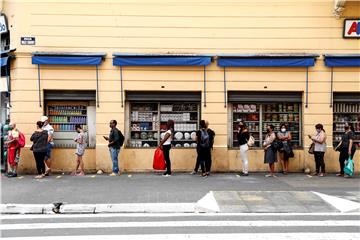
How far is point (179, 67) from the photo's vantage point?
14.6m

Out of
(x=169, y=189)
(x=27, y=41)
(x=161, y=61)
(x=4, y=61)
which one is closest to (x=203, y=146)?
(x=169, y=189)

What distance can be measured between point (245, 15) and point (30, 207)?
9240mm

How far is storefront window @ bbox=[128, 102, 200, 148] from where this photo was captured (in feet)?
49.6

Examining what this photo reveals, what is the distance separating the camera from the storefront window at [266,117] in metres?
15.2

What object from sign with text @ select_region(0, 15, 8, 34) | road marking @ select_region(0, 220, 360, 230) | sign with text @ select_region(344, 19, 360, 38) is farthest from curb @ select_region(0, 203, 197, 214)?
sign with text @ select_region(344, 19, 360, 38)

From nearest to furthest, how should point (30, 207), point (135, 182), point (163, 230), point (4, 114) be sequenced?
point (163, 230) < point (30, 207) < point (135, 182) < point (4, 114)

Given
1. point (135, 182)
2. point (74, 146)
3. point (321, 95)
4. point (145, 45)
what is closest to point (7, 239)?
point (135, 182)

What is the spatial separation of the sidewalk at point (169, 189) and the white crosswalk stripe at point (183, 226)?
0.69 m

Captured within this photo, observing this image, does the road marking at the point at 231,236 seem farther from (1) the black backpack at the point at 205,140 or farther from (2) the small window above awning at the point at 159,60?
(2) the small window above awning at the point at 159,60

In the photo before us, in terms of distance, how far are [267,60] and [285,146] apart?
2.92 metres

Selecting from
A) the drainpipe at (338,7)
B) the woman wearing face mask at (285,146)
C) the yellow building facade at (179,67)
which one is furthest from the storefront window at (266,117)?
the drainpipe at (338,7)

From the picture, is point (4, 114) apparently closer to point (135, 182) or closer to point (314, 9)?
point (135, 182)

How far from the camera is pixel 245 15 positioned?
577 inches

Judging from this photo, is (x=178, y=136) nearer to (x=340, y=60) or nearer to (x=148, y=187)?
(x=148, y=187)
